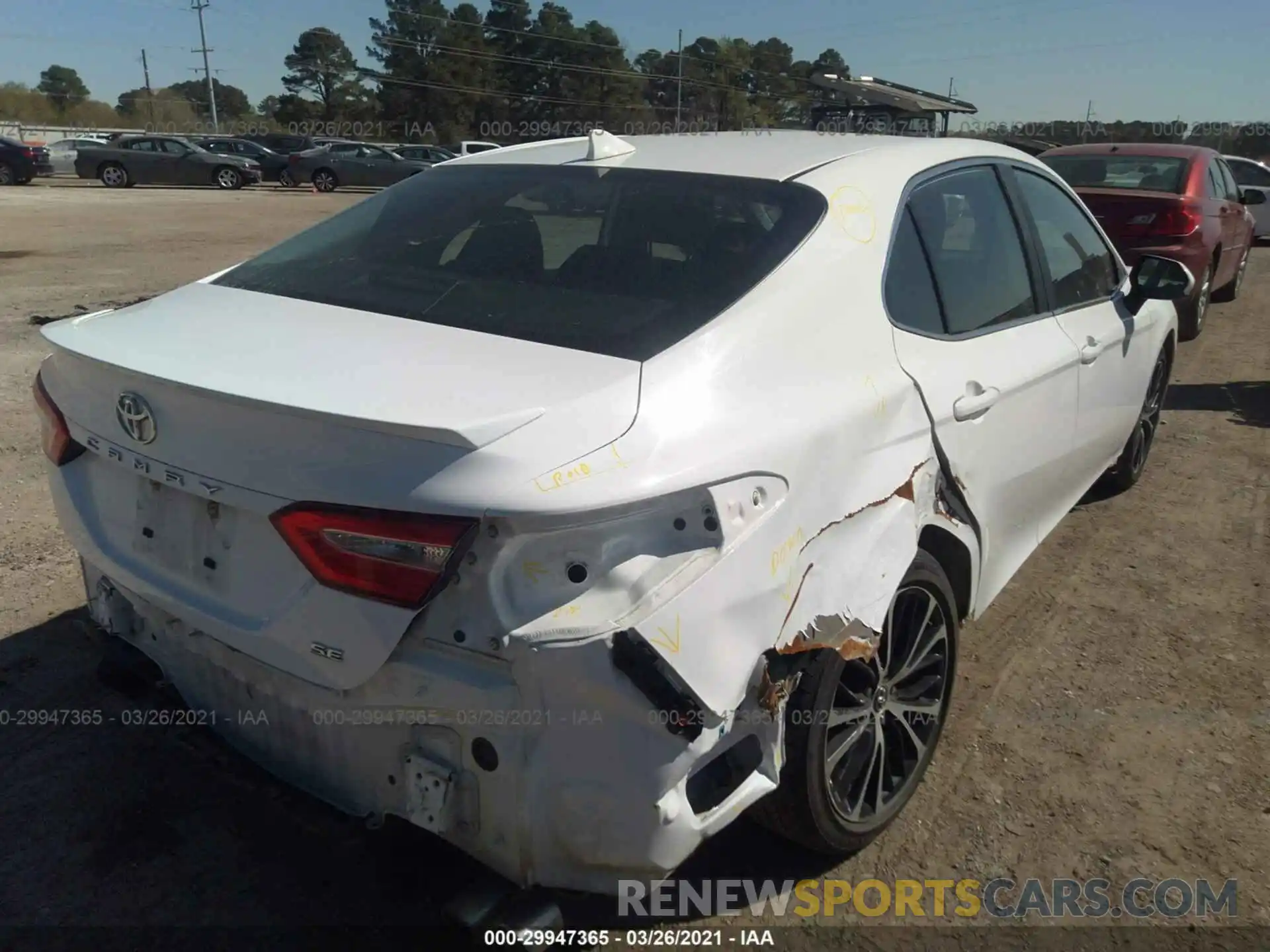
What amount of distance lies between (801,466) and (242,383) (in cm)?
110

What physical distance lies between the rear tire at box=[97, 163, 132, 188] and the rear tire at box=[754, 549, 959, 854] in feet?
98.7

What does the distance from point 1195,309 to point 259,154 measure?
30.1 m

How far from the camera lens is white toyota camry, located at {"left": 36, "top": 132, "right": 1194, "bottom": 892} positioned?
167cm

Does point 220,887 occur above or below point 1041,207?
below

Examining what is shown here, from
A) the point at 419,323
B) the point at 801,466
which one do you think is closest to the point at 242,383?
the point at 419,323

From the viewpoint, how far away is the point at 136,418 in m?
2.01

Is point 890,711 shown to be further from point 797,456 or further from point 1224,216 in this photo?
point 1224,216

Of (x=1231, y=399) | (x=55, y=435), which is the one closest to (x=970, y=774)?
(x=55, y=435)

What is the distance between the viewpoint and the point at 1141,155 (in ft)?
28.4

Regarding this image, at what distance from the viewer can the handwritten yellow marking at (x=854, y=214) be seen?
247cm

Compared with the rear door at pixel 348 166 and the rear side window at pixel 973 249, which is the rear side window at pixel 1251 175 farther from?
the rear door at pixel 348 166

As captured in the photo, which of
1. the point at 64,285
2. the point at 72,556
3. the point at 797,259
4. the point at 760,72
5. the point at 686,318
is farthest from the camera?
the point at 760,72

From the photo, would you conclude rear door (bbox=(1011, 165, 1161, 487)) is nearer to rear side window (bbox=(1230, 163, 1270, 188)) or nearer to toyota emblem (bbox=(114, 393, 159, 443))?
toyota emblem (bbox=(114, 393, 159, 443))

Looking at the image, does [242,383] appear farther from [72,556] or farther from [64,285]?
[64,285]
